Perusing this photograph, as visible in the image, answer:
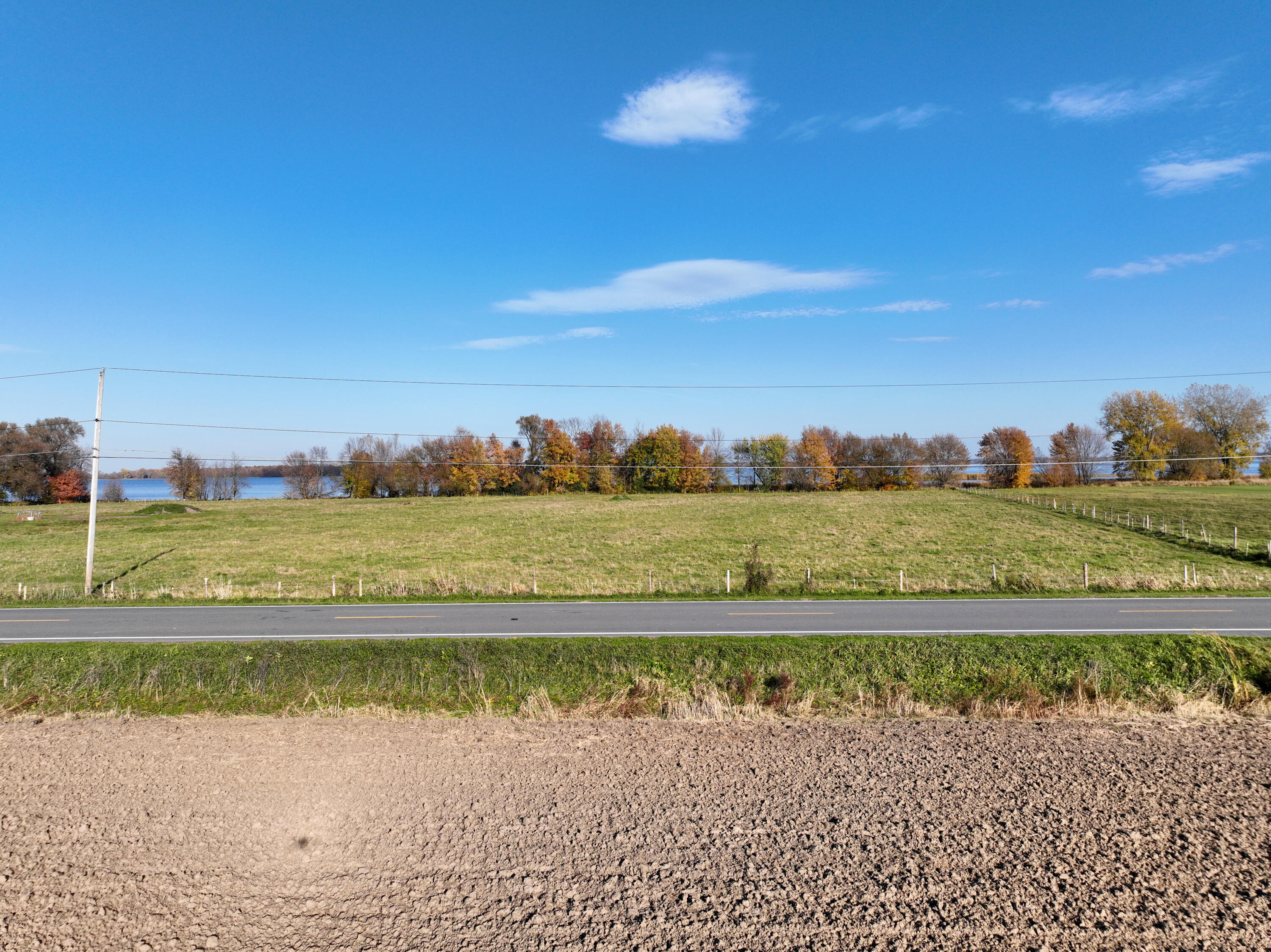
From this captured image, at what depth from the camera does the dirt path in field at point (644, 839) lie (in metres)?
7.45

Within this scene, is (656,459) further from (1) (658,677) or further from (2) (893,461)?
(1) (658,677)

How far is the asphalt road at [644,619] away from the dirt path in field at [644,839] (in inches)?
288

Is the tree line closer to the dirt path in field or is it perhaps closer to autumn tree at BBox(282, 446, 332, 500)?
autumn tree at BBox(282, 446, 332, 500)

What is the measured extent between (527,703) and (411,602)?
1364 centimetres

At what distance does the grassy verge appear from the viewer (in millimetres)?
15391

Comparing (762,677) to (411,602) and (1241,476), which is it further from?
(1241,476)

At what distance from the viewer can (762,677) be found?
16.4 m

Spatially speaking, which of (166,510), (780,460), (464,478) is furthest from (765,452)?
(166,510)

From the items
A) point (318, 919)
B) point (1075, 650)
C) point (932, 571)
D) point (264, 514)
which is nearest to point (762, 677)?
point (1075, 650)

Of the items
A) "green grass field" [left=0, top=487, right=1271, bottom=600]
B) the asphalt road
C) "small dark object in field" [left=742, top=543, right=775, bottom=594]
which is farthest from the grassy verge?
"green grass field" [left=0, top=487, right=1271, bottom=600]

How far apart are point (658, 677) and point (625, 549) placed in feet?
97.8

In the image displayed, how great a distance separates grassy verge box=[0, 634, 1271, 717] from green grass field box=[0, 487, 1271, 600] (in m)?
10.0

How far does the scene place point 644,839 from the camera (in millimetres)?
9297

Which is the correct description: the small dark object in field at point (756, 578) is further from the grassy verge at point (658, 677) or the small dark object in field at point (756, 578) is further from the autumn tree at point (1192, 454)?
the autumn tree at point (1192, 454)
